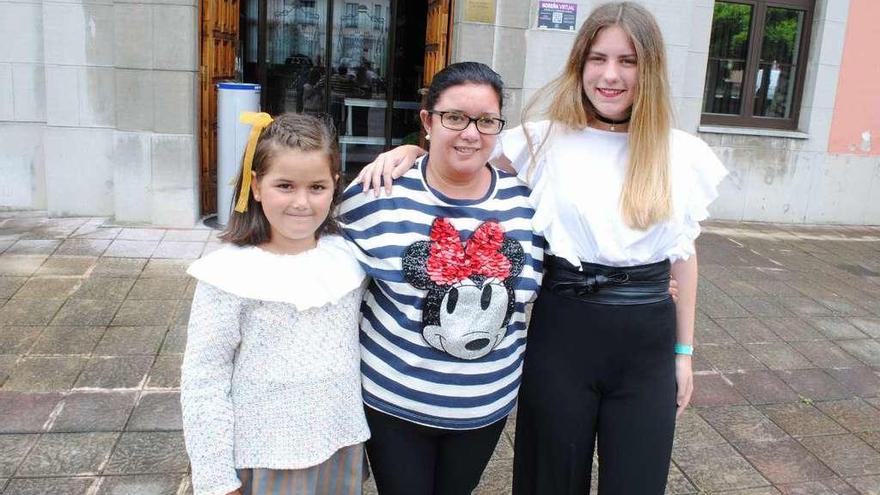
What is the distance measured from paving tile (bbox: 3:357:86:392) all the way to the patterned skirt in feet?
8.12

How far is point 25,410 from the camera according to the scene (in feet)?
12.0

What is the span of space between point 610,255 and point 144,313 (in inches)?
147

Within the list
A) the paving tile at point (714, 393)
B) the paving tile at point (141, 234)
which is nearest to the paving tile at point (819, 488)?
the paving tile at point (714, 393)

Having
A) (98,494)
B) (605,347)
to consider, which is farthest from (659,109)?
(98,494)

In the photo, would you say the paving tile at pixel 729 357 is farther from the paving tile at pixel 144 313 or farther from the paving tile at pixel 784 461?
the paving tile at pixel 144 313

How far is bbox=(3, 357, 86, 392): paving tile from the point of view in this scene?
153 inches

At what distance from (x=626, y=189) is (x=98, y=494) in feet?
8.04

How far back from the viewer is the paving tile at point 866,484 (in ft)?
11.3

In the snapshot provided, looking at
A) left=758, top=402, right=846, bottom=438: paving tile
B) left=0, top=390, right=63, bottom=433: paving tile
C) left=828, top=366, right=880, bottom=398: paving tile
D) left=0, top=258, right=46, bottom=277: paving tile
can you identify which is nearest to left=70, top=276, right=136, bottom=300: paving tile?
left=0, top=258, right=46, bottom=277: paving tile

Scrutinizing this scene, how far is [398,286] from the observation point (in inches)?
78.7

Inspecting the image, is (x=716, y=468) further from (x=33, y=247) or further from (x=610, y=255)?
(x=33, y=247)

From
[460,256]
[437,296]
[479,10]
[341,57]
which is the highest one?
[479,10]

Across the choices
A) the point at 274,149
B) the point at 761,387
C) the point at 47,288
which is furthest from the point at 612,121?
the point at 47,288

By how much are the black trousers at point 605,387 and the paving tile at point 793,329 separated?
11.7 ft
